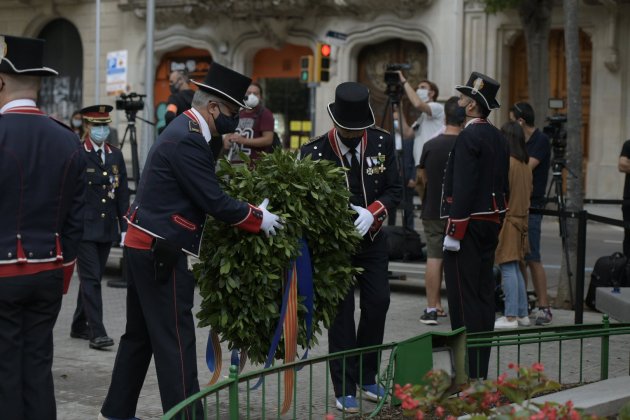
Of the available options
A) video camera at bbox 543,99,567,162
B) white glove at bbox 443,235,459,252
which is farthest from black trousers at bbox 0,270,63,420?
video camera at bbox 543,99,567,162

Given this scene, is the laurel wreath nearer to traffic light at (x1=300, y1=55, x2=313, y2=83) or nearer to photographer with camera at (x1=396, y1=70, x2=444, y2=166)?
photographer with camera at (x1=396, y1=70, x2=444, y2=166)

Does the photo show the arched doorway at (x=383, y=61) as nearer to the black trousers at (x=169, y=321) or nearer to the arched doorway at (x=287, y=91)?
the arched doorway at (x=287, y=91)

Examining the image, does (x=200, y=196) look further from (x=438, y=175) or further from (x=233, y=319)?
(x=438, y=175)

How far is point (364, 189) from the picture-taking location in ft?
25.1

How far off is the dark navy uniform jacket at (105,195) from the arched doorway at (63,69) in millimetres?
23611

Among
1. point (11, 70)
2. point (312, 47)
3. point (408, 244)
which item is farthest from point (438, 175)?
point (312, 47)

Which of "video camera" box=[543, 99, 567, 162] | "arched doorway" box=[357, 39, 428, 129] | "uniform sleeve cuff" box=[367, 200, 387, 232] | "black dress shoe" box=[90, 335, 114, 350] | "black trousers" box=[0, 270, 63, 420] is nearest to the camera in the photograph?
"black trousers" box=[0, 270, 63, 420]

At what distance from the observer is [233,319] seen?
6.50m

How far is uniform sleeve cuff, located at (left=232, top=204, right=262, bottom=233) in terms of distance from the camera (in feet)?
20.7

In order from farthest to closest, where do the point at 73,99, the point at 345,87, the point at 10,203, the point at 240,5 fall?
the point at 73,99 < the point at 240,5 < the point at 345,87 < the point at 10,203

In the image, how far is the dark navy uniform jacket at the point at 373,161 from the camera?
24.9 ft

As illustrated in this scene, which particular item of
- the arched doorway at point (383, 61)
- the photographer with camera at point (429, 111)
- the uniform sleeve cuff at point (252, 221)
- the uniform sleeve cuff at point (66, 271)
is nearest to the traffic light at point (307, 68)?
the arched doorway at point (383, 61)

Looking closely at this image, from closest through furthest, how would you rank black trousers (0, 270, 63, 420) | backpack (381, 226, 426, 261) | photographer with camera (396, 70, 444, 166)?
1. black trousers (0, 270, 63, 420)
2. backpack (381, 226, 426, 261)
3. photographer with camera (396, 70, 444, 166)

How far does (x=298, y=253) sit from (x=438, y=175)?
4.39 meters
